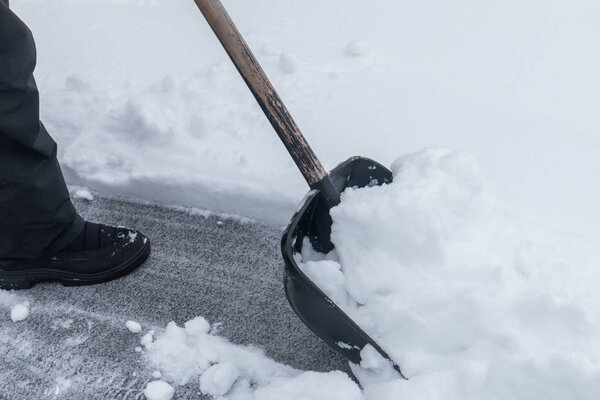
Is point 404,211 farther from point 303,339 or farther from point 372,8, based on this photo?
point 372,8

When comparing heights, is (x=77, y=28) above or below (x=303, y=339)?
above

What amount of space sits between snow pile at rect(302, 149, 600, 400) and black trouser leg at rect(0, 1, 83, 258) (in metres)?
0.74

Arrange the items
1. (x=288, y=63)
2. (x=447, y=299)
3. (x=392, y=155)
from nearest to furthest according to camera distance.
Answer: (x=447, y=299), (x=392, y=155), (x=288, y=63)

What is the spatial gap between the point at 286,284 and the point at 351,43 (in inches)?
49.3

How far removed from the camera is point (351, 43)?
216 cm

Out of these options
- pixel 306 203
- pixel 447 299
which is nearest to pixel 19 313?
pixel 306 203

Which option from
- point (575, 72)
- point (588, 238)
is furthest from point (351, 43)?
point (588, 238)

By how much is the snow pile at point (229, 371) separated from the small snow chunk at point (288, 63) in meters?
1.04

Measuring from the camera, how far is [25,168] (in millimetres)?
1396

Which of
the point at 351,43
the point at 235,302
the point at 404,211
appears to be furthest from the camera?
the point at 351,43

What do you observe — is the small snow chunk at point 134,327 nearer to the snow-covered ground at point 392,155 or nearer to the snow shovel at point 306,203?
the snow-covered ground at point 392,155

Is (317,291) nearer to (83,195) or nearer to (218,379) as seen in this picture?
(218,379)

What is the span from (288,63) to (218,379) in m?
1.22

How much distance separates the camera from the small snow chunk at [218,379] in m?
1.29
